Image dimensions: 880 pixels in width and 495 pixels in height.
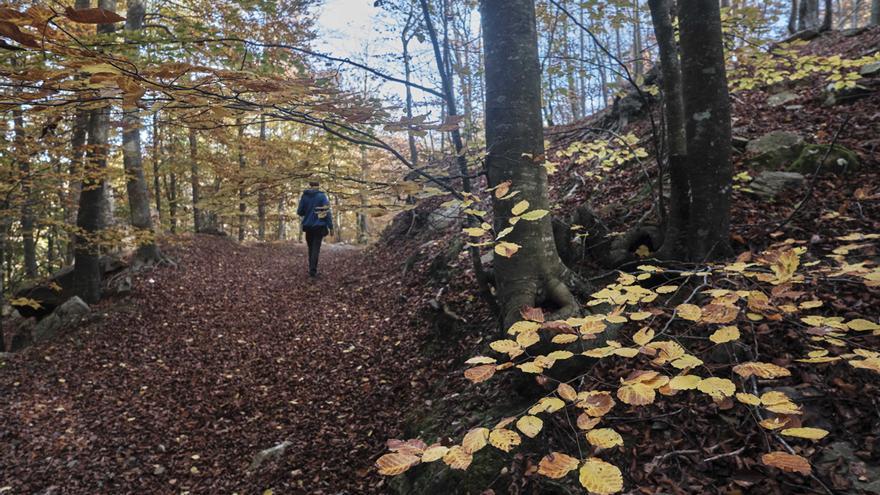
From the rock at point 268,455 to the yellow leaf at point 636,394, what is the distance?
3289mm

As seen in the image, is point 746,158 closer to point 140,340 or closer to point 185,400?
point 185,400

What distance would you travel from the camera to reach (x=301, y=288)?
28.2 feet

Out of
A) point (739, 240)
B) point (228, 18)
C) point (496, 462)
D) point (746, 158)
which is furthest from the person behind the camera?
point (228, 18)

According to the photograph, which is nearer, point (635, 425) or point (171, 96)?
point (171, 96)

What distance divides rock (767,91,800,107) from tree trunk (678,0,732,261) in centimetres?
425

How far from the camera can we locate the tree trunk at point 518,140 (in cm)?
291

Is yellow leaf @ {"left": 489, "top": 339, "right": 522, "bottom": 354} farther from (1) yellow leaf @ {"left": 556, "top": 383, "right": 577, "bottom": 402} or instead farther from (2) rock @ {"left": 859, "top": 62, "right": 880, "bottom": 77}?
(2) rock @ {"left": 859, "top": 62, "right": 880, "bottom": 77}

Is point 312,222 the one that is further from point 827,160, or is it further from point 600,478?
point 600,478

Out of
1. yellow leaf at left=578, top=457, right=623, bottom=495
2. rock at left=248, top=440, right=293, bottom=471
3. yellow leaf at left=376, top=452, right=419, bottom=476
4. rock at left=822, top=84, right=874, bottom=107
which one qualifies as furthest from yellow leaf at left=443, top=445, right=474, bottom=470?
rock at left=822, top=84, right=874, bottom=107

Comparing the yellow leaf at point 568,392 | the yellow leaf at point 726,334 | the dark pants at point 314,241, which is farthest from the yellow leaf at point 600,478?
the dark pants at point 314,241

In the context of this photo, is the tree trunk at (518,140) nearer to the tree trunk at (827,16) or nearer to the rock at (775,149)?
the rock at (775,149)

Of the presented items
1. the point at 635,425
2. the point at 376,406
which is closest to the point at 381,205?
the point at 635,425

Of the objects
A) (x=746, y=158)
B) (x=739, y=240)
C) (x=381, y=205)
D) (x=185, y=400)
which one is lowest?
(x=185, y=400)

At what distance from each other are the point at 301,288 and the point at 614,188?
6222 millimetres
